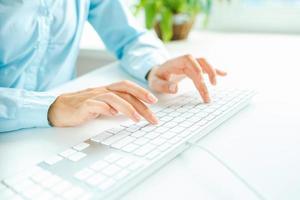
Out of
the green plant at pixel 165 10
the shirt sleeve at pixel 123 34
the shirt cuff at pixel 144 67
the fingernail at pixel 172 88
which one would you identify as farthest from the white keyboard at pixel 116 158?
the green plant at pixel 165 10

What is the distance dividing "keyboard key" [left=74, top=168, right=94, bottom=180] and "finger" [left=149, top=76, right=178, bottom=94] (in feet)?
1.16

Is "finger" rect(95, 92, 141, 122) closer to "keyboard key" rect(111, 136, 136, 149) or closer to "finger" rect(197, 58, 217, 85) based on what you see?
"keyboard key" rect(111, 136, 136, 149)

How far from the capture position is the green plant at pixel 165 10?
133 centimetres

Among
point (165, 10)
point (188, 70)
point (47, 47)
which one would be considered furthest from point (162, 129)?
point (165, 10)

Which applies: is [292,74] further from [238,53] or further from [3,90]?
[3,90]

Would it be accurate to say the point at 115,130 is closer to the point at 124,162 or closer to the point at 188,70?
the point at 124,162

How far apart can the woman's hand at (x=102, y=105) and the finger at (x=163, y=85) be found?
0.14m

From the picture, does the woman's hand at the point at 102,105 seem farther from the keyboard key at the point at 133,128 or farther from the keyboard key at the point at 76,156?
the keyboard key at the point at 76,156

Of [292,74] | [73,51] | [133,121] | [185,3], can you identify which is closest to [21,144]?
[133,121]

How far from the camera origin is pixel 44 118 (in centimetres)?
64

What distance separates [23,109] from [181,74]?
1.10 ft

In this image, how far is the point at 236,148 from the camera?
1.79ft

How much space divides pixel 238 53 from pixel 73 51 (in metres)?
0.49

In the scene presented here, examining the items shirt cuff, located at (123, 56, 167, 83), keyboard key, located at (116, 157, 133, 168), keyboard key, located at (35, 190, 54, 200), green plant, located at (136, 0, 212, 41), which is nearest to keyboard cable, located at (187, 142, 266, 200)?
keyboard key, located at (116, 157, 133, 168)
